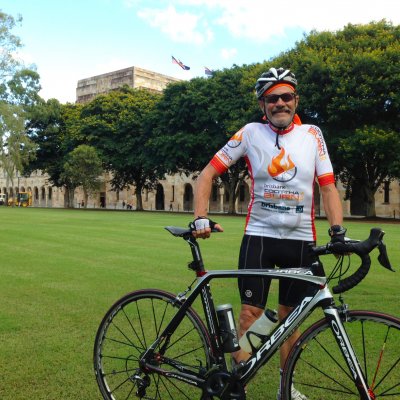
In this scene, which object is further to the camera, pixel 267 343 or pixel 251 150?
pixel 251 150

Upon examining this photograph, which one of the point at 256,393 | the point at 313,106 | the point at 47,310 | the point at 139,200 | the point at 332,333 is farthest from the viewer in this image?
the point at 139,200

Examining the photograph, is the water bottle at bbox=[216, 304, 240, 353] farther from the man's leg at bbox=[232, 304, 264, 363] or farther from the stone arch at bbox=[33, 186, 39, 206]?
the stone arch at bbox=[33, 186, 39, 206]

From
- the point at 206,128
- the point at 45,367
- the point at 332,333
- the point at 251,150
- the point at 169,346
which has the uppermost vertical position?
the point at 206,128

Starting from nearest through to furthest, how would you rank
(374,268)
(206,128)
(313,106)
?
(374,268)
(313,106)
(206,128)

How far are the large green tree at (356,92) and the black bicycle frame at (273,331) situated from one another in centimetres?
2734

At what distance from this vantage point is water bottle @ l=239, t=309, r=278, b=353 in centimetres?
302

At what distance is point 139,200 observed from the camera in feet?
186

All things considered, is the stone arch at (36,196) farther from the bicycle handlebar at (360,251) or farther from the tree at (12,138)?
the bicycle handlebar at (360,251)

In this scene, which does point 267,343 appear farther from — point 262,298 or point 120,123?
point 120,123

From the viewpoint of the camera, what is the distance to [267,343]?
291 cm

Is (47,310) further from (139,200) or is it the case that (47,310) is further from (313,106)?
(139,200)

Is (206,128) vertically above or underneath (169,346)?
above

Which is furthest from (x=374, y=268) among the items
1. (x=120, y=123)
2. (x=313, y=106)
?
(x=120, y=123)

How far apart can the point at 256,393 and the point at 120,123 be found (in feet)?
165
